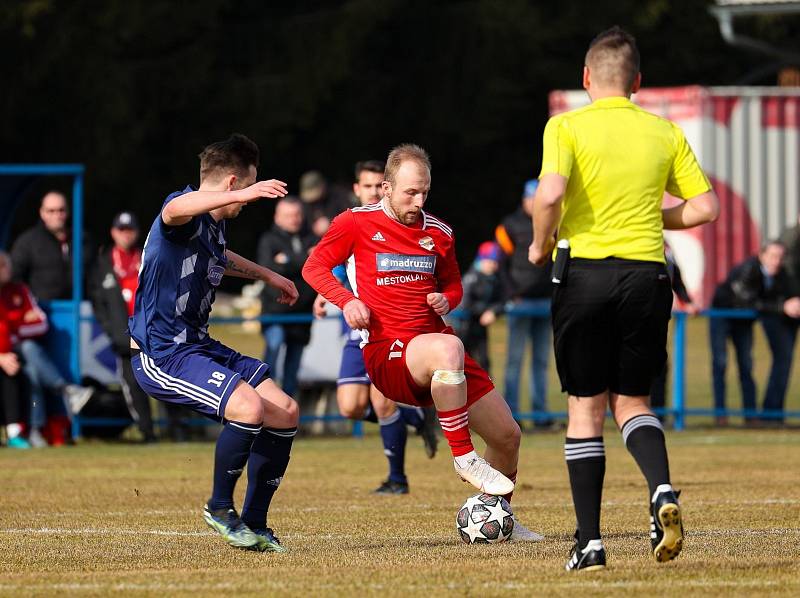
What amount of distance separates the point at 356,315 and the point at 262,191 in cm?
120

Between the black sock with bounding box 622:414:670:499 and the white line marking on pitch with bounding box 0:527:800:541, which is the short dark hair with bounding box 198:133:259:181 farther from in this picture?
the black sock with bounding box 622:414:670:499

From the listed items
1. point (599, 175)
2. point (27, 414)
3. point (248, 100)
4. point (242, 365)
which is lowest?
point (27, 414)

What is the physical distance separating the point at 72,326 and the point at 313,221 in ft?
9.91

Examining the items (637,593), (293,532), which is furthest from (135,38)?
(637,593)

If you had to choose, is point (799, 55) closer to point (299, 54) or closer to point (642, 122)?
point (299, 54)

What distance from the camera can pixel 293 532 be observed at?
27.7 feet

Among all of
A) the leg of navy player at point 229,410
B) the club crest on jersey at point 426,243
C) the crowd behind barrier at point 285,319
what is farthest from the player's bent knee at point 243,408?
the crowd behind barrier at point 285,319

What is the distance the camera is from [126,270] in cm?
1487

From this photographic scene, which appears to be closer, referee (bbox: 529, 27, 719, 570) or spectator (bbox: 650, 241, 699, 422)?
referee (bbox: 529, 27, 719, 570)

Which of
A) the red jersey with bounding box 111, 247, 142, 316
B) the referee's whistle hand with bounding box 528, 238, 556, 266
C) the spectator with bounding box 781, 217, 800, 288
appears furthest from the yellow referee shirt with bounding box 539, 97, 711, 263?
the spectator with bounding box 781, 217, 800, 288

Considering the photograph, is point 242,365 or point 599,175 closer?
point 599,175

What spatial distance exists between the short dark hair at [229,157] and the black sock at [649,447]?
215 cm

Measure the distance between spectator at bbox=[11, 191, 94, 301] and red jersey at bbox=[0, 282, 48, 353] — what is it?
1.78 feet

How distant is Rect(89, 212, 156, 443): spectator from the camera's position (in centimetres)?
1477
